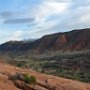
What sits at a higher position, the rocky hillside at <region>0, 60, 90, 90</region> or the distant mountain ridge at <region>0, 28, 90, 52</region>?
the distant mountain ridge at <region>0, 28, 90, 52</region>

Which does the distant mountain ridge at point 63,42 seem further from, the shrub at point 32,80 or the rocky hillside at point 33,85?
the shrub at point 32,80

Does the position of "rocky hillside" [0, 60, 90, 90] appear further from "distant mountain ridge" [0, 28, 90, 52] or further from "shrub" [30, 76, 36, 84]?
"distant mountain ridge" [0, 28, 90, 52]

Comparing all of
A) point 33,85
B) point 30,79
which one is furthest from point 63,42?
point 30,79

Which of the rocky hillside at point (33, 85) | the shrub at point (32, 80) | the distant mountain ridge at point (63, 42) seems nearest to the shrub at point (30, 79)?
the shrub at point (32, 80)

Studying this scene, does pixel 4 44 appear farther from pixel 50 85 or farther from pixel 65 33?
pixel 50 85

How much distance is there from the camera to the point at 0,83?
24.6m

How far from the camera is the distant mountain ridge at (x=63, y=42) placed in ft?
432

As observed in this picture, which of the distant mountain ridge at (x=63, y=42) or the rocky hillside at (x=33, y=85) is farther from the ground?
the distant mountain ridge at (x=63, y=42)

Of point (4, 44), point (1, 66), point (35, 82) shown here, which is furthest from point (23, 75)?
point (4, 44)

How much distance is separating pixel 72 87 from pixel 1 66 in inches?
220

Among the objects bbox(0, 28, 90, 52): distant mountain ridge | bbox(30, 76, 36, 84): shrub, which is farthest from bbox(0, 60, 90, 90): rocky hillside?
bbox(0, 28, 90, 52): distant mountain ridge

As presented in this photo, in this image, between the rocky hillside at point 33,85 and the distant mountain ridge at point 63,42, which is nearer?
the rocky hillside at point 33,85

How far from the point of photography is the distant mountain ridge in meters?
132

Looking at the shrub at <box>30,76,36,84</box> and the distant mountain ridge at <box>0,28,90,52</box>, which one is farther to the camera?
the distant mountain ridge at <box>0,28,90,52</box>
